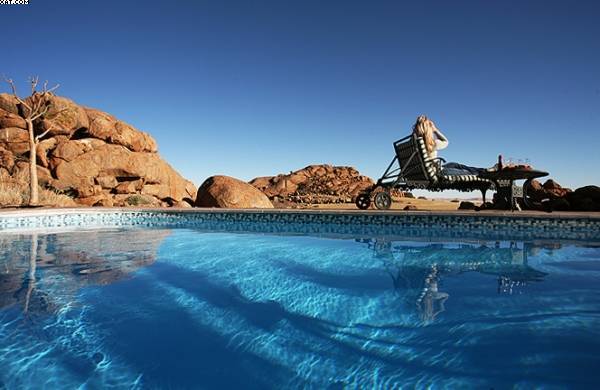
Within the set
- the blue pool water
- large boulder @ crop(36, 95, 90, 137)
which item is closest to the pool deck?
the blue pool water

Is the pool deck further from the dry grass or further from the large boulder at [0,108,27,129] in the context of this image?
the large boulder at [0,108,27,129]

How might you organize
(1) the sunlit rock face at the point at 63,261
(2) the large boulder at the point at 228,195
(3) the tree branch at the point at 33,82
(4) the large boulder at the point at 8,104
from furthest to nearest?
(4) the large boulder at the point at 8,104 < (2) the large boulder at the point at 228,195 < (3) the tree branch at the point at 33,82 < (1) the sunlit rock face at the point at 63,261

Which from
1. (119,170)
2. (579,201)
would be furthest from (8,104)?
(579,201)

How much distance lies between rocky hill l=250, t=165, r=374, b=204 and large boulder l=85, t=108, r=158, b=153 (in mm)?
9836

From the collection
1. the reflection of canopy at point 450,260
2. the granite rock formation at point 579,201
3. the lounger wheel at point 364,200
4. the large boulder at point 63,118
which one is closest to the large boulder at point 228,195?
the lounger wheel at point 364,200

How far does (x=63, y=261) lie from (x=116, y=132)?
49.7ft

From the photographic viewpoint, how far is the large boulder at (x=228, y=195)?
15.7 meters

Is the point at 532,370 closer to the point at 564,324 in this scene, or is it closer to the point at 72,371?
the point at 564,324

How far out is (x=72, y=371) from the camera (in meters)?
2.55

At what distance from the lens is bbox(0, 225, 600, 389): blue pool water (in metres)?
2.53

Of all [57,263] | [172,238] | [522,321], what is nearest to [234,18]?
[172,238]

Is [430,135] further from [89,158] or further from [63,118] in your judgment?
[63,118]

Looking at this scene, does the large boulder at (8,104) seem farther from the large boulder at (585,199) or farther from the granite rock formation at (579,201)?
the large boulder at (585,199)

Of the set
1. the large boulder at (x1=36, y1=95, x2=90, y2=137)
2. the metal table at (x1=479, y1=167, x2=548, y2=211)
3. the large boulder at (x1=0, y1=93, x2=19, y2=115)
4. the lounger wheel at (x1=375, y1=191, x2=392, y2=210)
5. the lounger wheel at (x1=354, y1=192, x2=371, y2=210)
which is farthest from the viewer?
the large boulder at (x1=0, y1=93, x2=19, y2=115)
